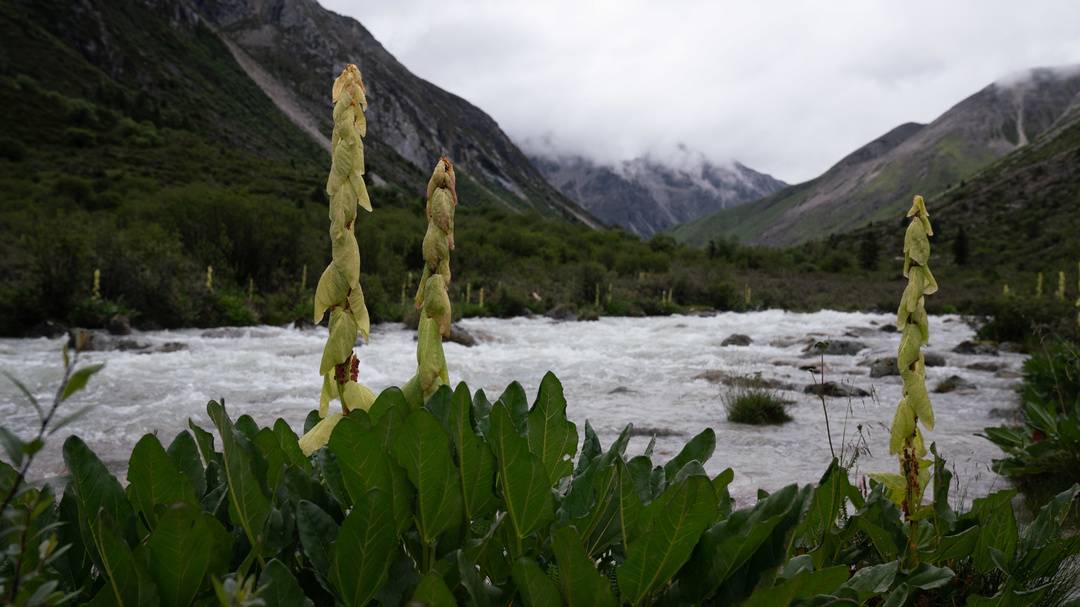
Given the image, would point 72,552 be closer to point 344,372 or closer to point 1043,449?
point 344,372

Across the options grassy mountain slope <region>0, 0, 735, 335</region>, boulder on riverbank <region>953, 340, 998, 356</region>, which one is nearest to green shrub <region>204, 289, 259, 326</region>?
grassy mountain slope <region>0, 0, 735, 335</region>

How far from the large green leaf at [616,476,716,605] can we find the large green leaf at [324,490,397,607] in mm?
389

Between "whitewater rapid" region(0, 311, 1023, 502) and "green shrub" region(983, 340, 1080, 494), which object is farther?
"whitewater rapid" region(0, 311, 1023, 502)

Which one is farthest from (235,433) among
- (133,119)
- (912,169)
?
(912,169)

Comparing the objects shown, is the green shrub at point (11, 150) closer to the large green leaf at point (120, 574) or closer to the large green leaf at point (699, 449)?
the large green leaf at point (120, 574)

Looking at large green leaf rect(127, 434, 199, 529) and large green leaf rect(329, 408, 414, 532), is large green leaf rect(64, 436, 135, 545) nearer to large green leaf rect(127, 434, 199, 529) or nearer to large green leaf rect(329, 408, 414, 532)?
large green leaf rect(127, 434, 199, 529)

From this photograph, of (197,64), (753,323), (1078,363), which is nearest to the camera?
(1078,363)

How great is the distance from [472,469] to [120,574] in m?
0.57

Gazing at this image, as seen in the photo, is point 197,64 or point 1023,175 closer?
point 1023,175

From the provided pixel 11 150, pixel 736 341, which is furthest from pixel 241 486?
pixel 11 150

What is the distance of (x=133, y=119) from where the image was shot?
47.0 m

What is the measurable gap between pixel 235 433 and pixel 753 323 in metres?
18.5

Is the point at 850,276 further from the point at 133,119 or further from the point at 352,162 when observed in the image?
the point at 133,119

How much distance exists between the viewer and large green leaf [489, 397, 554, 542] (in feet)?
3.73
